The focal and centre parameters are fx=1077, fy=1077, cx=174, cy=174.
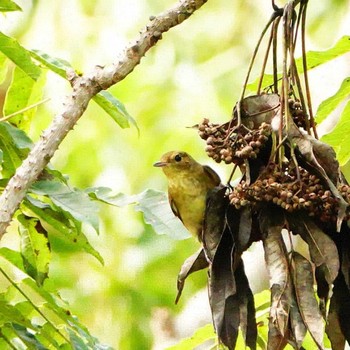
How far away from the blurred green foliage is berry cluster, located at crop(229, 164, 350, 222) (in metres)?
3.83

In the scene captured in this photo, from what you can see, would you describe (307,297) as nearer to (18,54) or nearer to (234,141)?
(234,141)

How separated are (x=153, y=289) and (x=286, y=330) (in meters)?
4.80

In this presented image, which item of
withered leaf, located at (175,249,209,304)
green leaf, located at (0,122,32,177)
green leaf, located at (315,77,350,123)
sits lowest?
withered leaf, located at (175,249,209,304)

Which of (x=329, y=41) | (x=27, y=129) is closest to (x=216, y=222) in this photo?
(x=27, y=129)

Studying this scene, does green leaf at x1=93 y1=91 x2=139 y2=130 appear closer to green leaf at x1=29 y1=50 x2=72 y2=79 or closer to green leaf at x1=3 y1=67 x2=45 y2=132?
green leaf at x1=29 y1=50 x2=72 y2=79

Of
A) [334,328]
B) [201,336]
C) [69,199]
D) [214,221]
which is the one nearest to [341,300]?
[334,328]

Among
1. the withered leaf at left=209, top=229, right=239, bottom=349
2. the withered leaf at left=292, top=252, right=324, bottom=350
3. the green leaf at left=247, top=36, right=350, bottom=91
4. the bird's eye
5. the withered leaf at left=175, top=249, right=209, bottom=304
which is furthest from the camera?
the bird's eye

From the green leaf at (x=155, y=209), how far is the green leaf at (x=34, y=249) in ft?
0.61

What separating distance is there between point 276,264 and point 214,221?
191 millimetres

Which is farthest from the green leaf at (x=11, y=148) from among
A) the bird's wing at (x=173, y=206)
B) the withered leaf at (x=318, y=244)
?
the withered leaf at (x=318, y=244)

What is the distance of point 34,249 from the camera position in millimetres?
2621

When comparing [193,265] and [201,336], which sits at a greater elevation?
[201,336]

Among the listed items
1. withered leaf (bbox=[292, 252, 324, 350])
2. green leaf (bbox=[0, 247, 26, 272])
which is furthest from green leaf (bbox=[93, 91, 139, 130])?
withered leaf (bbox=[292, 252, 324, 350])

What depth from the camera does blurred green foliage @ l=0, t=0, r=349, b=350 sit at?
6496 millimetres
